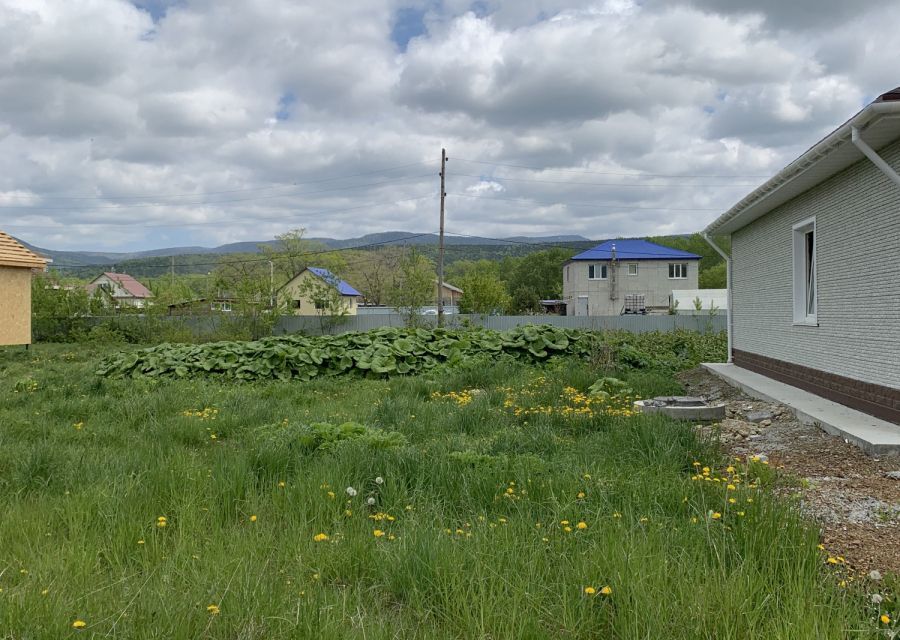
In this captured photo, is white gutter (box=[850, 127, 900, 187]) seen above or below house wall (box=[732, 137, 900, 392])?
above

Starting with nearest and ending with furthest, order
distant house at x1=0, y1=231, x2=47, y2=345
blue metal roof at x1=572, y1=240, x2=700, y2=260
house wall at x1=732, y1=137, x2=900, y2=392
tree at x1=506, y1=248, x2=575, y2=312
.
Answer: house wall at x1=732, y1=137, x2=900, y2=392
distant house at x1=0, y1=231, x2=47, y2=345
blue metal roof at x1=572, y1=240, x2=700, y2=260
tree at x1=506, y1=248, x2=575, y2=312

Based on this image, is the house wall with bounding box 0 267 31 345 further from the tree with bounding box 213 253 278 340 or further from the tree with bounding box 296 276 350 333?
the tree with bounding box 296 276 350 333

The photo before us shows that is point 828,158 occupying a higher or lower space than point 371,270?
lower

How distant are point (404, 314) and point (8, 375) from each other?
48.1 ft

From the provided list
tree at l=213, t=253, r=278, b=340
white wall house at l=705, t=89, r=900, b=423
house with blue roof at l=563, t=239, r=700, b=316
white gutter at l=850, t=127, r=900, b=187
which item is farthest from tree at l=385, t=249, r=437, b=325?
house with blue roof at l=563, t=239, r=700, b=316

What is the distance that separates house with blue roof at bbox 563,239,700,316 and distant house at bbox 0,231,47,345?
131 ft

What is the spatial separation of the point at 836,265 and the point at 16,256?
17907 mm

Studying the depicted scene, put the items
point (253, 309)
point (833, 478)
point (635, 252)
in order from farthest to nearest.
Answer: point (635, 252)
point (253, 309)
point (833, 478)

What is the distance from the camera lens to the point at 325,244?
65812 mm

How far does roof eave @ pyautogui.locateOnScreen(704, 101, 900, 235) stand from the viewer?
202 inches

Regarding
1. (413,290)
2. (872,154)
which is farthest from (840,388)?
(413,290)

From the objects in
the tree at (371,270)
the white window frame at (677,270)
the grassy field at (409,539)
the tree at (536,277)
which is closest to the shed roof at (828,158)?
the grassy field at (409,539)

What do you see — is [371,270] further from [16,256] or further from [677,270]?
[16,256]

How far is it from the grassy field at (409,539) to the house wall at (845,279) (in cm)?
292
